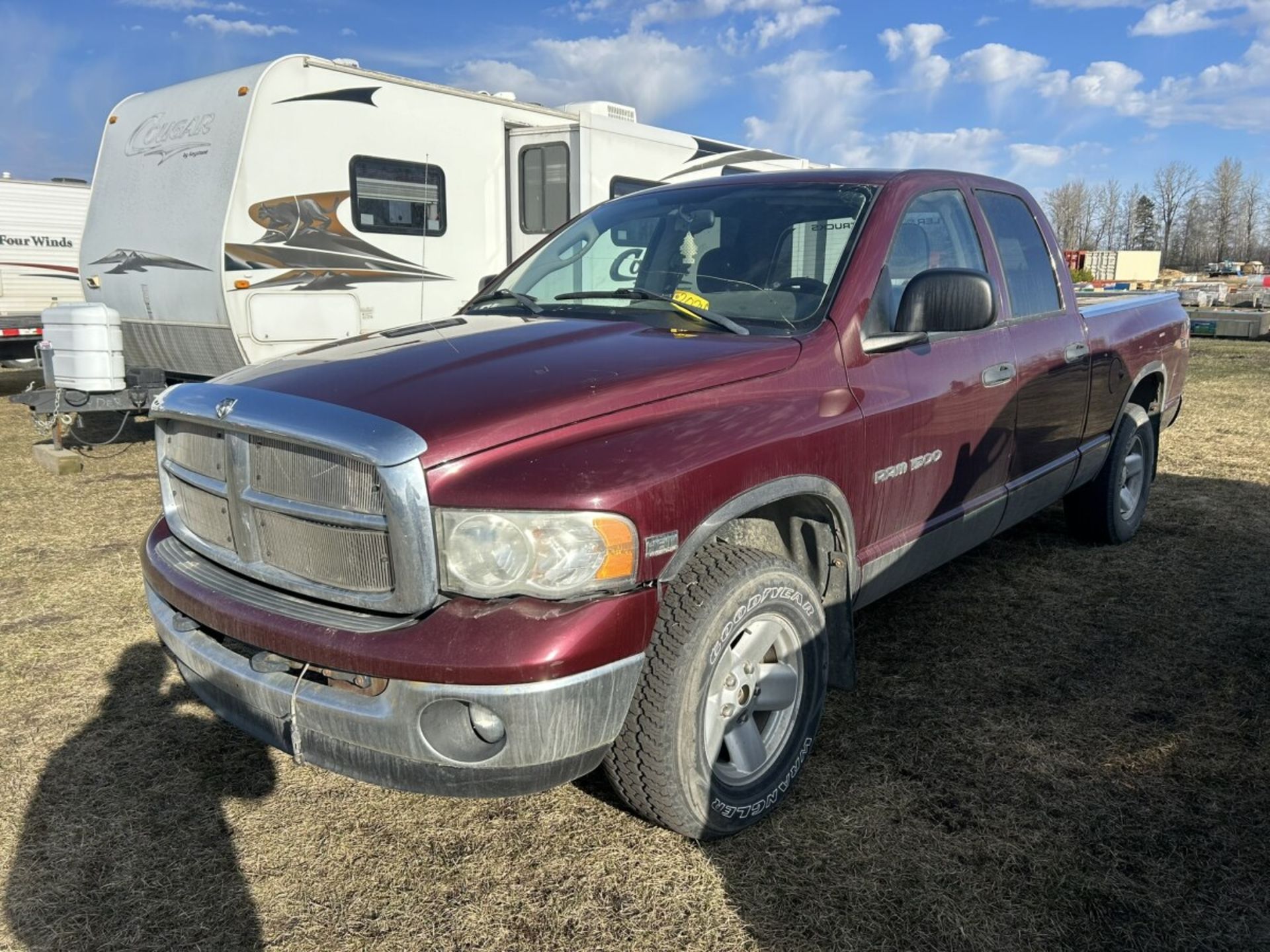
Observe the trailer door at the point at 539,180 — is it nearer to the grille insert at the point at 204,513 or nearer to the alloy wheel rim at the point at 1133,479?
the alloy wheel rim at the point at 1133,479

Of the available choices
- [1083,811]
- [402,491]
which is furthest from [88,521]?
[1083,811]

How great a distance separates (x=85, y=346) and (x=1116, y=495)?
25.0ft

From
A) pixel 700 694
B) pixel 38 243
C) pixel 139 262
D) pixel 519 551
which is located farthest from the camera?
pixel 38 243

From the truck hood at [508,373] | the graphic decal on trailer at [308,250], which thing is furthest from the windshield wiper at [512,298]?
the graphic decal on trailer at [308,250]

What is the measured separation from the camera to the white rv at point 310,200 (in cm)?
764

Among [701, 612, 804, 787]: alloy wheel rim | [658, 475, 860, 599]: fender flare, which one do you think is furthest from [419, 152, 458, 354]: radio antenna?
[701, 612, 804, 787]: alloy wheel rim

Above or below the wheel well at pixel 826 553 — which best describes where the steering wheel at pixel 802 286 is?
above

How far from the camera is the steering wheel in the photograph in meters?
3.25

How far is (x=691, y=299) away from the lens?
3.41 m

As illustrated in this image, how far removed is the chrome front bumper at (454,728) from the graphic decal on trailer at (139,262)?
6204mm

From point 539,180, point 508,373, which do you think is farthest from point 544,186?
point 508,373

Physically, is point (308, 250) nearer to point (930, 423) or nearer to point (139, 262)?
point (139, 262)

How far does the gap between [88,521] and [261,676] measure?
4.77 meters

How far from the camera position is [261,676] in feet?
8.12
